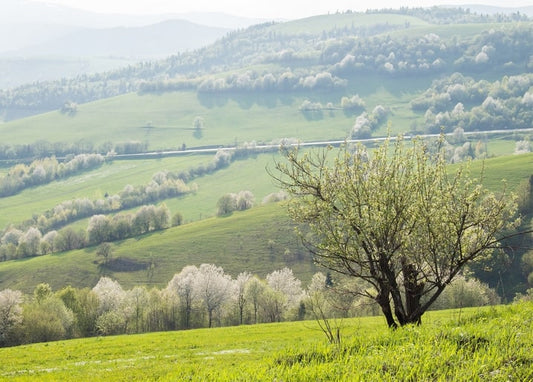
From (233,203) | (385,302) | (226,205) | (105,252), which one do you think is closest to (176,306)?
(105,252)

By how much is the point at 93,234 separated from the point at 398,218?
16882 cm

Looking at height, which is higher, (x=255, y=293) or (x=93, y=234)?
(x=255, y=293)

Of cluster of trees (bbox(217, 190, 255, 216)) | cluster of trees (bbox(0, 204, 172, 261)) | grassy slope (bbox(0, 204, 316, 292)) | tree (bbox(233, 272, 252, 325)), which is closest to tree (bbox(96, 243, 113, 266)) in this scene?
grassy slope (bbox(0, 204, 316, 292))

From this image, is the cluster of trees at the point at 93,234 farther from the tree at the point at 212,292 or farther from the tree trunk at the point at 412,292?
the tree trunk at the point at 412,292

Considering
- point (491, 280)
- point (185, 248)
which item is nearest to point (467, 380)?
point (491, 280)

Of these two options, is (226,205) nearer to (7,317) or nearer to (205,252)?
(205,252)

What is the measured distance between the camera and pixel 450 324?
1617 centimetres

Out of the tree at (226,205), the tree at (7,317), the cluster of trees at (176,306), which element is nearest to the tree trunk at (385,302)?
the cluster of trees at (176,306)

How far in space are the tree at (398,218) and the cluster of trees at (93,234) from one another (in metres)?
163

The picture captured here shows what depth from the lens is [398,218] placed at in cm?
2056

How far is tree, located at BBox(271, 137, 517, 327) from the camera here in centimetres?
2072

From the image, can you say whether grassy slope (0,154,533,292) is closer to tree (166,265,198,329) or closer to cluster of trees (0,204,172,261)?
cluster of trees (0,204,172,261)

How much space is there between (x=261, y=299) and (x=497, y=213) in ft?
272

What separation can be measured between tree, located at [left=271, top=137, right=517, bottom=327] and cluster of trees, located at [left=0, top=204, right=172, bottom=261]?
16312 cm
